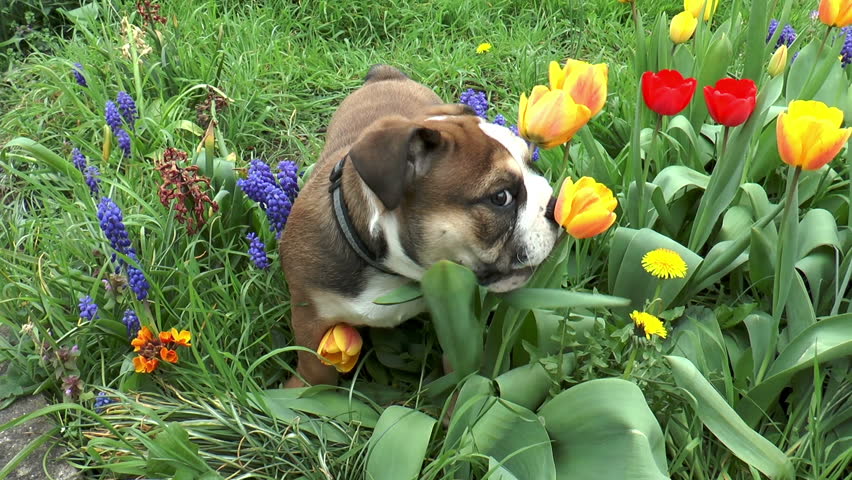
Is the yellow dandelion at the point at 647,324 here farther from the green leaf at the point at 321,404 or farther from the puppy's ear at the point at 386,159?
the green leaf at the point at 321,404

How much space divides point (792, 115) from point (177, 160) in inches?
92.0

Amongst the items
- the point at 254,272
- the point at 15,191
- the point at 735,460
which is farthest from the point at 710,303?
the point at 15,191

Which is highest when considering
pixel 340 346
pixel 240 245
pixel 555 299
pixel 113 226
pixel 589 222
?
pixel 589 222

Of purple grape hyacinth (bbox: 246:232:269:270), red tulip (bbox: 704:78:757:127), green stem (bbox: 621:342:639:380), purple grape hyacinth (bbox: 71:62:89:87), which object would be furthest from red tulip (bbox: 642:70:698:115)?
purple grape hyacinth (bbox: 71:62:89:87)

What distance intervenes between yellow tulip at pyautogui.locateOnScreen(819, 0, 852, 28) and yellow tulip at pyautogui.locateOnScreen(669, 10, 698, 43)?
43 centimetres

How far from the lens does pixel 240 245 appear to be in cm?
327

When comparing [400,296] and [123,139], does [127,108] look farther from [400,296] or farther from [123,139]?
[400,296]

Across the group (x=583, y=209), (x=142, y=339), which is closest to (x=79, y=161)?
(x=142, y=339)

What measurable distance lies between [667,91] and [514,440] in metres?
1.14

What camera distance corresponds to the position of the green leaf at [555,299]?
194 centimetres

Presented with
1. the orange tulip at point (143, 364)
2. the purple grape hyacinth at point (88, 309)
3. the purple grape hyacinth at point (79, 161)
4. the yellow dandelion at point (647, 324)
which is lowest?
the orange tulip at point (143, 364)

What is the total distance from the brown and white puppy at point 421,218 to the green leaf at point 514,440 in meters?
0.40

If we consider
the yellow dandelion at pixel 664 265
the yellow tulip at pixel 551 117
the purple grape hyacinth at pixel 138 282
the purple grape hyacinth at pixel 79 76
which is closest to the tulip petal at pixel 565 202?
the yellow tulip at pixel 551 117

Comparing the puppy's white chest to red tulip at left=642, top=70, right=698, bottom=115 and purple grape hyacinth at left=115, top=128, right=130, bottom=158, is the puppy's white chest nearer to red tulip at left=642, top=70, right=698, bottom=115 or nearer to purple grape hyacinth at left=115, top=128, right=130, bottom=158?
red tulip at left=642, top=70, right=698, bottom=115
